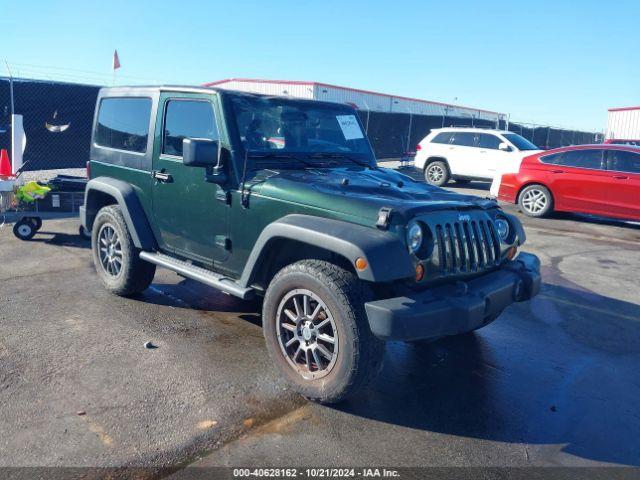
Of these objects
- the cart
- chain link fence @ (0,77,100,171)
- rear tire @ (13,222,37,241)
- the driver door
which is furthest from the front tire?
chain link fence @ (0,77,100,171)

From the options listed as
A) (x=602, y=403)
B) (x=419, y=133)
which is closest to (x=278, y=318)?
(x=602, y=403)

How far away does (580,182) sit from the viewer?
10680mm

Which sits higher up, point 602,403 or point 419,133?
point 419,133

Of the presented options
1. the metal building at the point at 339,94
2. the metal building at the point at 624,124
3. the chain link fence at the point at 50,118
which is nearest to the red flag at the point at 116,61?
the chain link fence at the point at 50,118

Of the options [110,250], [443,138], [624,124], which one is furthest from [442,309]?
[624,124]

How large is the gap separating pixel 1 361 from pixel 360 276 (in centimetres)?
271

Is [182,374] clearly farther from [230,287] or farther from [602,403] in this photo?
[602,403]

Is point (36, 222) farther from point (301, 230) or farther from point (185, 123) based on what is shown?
point (301, 230)

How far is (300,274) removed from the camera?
3584 mm

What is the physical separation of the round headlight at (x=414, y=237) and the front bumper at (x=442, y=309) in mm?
286

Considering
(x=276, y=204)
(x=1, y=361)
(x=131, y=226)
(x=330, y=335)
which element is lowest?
(x=1, y=361)

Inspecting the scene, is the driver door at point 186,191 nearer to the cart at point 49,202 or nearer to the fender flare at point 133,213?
the fender flare at point 133,213

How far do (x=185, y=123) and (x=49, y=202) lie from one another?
5.44 metres

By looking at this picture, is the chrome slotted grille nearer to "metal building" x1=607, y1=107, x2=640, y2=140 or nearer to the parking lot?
the parking lot
